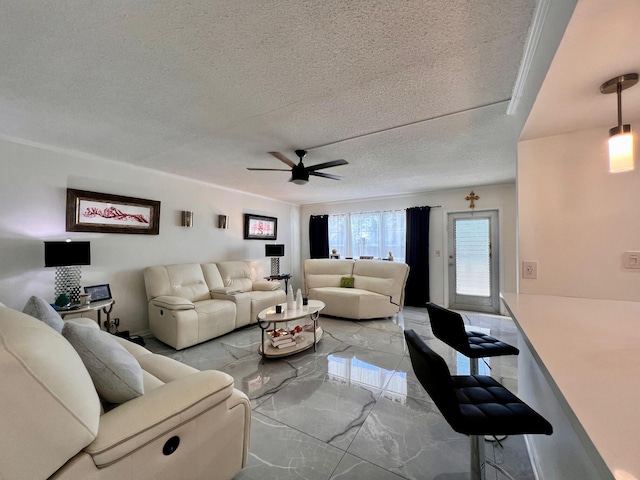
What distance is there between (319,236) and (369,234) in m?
1.28

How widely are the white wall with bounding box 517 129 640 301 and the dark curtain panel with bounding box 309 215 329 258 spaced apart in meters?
4.80

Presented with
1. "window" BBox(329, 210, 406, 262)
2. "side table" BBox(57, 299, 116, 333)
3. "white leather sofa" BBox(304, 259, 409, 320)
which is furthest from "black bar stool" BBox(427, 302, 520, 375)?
"window" BBox(329, 210, 406, 262)

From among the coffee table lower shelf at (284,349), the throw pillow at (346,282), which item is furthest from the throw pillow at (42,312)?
the throw pillow at (346,282)

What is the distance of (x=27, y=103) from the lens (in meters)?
2.00

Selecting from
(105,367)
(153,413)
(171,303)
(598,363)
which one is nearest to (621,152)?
(598,363)

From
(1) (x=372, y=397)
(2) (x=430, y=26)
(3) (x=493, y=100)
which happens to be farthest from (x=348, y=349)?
(2) (x=430, y=26)

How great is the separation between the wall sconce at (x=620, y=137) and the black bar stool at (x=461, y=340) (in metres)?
1.03

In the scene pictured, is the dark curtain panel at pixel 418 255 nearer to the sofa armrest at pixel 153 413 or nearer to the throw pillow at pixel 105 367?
the sofa armrest at pixel 153 413

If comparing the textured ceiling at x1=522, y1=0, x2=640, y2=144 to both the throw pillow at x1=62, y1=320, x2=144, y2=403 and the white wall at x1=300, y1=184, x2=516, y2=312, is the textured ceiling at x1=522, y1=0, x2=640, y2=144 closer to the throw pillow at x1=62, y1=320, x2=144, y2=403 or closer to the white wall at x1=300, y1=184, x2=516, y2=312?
the throw pillow at x1=62, y1=320, x2=144, y2=403

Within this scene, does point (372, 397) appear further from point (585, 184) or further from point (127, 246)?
point (127, 246)

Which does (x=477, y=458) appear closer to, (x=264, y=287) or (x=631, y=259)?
(x=631, y=259)

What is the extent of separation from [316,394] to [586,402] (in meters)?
1.98

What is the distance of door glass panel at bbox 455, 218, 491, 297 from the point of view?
15.7 ft

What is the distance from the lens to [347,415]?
1.93 meters
